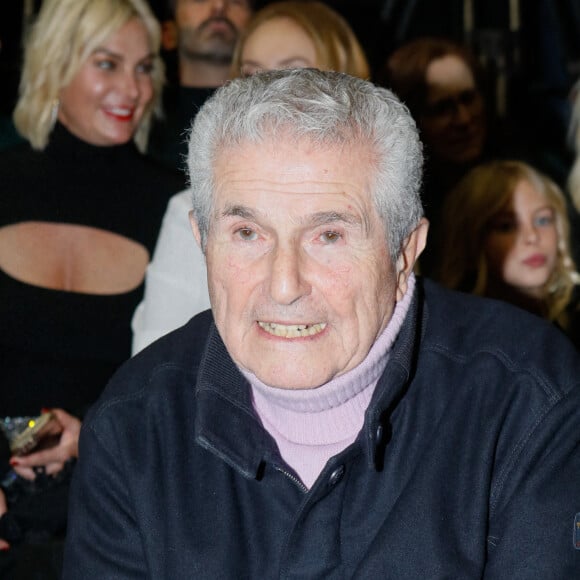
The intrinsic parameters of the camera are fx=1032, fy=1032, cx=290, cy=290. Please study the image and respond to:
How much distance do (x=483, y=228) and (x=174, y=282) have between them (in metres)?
1.31

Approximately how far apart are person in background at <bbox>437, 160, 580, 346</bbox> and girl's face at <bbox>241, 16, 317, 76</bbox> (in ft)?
2.51

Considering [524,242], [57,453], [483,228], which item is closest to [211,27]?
[483,228]

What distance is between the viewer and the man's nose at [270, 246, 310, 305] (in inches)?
57.3

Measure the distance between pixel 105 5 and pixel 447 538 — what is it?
6.55 ft

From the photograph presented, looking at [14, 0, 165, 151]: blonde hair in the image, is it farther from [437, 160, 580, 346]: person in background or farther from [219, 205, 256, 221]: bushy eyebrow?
[219, 205, 256, 221]: bushy eyebrow

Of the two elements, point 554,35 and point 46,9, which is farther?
point 554,35

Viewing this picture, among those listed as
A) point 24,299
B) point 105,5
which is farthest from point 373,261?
point 105,5

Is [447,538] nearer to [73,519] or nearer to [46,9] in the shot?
[73,519]

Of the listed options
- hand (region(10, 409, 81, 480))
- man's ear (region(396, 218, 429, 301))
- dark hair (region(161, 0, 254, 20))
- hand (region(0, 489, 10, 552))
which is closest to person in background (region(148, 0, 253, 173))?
dark hair (region(161, 0, 254, 20))

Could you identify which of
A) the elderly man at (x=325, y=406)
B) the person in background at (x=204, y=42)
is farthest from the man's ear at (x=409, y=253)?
the person in background at (x=204, y=42)

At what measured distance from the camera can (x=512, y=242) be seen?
329 centimetres

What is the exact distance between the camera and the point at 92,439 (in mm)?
1644

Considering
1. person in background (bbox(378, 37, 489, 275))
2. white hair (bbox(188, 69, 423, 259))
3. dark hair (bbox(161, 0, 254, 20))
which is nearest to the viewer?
white hair (bbox(188, 69, 423, 259))

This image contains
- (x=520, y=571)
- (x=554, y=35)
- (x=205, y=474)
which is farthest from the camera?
(x=554, y=35)
